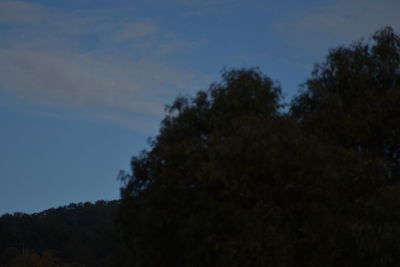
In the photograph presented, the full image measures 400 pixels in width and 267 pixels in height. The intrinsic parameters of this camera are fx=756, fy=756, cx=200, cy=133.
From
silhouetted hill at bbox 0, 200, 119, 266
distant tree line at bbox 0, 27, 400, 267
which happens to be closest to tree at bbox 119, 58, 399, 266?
distant tree line at bbox 0, 27, 400, 267

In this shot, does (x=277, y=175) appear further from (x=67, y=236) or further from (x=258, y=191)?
(x=67, y=236)

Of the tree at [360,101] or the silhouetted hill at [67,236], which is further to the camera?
the silhouetted hill at [67,236]

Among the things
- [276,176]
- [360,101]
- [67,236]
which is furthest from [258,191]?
→ [67,236]

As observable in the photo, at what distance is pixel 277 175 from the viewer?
1941 cm

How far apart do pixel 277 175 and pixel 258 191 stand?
2.42 ft

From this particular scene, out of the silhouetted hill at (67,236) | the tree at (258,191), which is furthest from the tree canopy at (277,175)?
the silhouetted hill at (67,236)

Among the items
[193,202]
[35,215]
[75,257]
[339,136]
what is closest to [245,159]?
[193,202]

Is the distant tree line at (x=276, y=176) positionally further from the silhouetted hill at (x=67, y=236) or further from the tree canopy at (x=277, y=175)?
the silhouetted hill at (x=67, y=236)

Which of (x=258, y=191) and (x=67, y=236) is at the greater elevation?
(x=67, y=236)

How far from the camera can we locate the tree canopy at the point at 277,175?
19.2 metres

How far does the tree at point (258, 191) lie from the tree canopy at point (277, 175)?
32 mm

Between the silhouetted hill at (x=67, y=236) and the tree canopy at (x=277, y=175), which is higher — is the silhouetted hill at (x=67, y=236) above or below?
above

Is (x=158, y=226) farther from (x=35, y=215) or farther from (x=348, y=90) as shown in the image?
(x=35, y=215)

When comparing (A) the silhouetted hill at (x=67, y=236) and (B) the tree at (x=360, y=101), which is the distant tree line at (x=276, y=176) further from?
(A) the silhouetted hill at (x=67, y=236)
